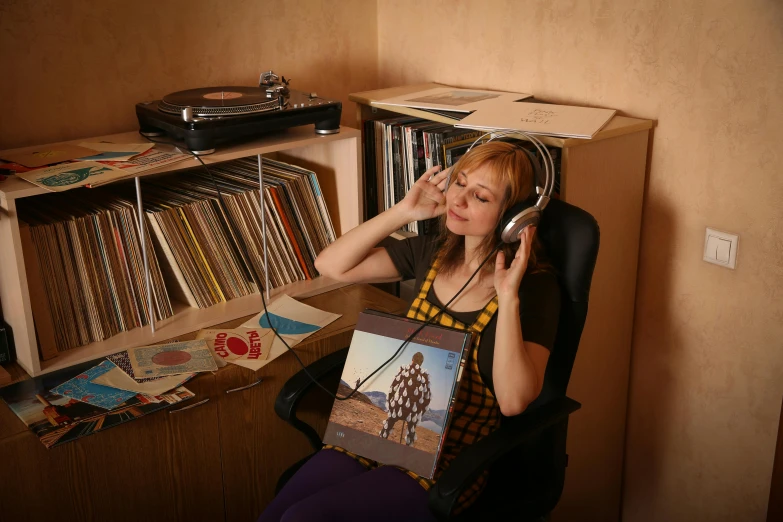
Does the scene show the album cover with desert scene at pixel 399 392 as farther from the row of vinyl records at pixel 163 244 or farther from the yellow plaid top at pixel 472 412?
the row of vinyl records at pixel 163 244

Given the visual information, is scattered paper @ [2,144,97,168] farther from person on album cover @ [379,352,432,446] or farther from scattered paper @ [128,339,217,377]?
person on album cover @ [379,352,432,446]

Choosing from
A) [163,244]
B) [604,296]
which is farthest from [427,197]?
[163,244]

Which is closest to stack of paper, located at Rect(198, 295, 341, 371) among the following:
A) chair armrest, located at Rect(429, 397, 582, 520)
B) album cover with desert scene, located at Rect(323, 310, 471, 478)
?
album cover with desert scene, located at Rect(323, 310, 471, 478)

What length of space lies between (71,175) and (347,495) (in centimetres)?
90

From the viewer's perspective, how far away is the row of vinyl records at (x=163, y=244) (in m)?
Answer: 1.78

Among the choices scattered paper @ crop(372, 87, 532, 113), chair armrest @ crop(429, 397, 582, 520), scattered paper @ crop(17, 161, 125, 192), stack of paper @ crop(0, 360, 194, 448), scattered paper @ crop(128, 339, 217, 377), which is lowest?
chair armrest @ crop(429, 397, 582, 520)

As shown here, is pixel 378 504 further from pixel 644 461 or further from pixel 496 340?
pixel 644 461

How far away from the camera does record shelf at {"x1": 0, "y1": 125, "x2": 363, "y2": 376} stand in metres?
1.65

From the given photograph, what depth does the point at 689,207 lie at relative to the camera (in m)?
1.90

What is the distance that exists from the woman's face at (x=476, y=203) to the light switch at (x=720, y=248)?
2.00ft

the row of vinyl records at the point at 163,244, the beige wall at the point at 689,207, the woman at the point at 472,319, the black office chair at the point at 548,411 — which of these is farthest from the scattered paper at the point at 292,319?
the beige wall at the point at 689,207

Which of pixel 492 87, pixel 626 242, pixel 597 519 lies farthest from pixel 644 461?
pixel 492 87

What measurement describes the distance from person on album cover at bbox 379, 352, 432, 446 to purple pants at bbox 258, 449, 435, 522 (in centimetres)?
9

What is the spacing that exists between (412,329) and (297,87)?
1.09 meters
